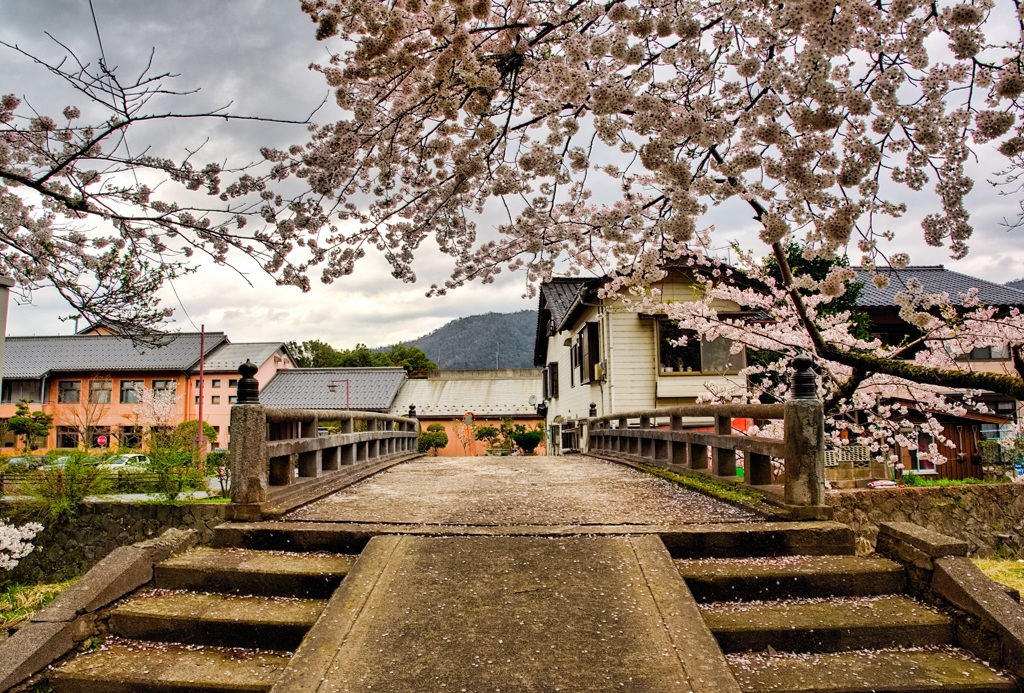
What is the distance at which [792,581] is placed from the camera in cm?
387

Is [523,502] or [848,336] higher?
[848,336]

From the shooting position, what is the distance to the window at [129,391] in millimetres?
33062

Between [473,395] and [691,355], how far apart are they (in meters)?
21.6

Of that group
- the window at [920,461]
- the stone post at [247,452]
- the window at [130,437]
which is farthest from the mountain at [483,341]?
the stone post at [247,452]

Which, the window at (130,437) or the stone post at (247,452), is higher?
the stone post at (247,452)

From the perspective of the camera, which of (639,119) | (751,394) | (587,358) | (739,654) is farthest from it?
(587,358)

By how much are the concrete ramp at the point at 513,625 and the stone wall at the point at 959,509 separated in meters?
10.4

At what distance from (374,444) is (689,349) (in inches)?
356

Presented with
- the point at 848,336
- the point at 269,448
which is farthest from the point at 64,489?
the point at 848,336

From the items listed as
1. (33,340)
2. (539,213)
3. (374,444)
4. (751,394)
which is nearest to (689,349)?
(751,394)

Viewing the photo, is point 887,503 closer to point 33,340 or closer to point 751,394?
point 751,394

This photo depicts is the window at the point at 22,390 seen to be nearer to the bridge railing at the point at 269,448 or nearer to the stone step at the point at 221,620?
the bridge railing at the point at 269,448

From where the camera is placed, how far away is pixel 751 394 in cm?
1066

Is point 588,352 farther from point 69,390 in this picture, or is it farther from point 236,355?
point 69,390
